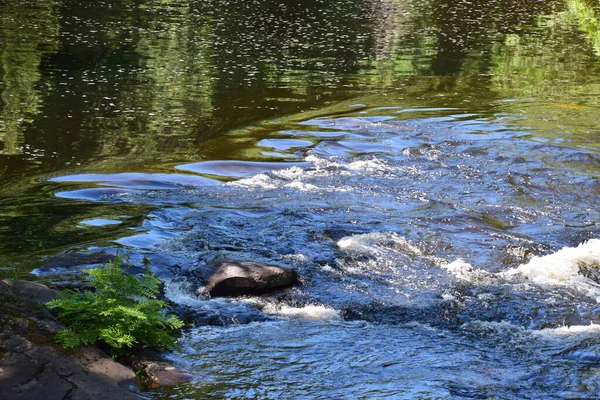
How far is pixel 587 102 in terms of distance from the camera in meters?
17.9

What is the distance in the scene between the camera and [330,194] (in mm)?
11227

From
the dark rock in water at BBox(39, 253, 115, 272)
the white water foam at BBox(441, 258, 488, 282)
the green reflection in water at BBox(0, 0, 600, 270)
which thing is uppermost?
the green reflection in water at BBox(0, 0, 600, 270)

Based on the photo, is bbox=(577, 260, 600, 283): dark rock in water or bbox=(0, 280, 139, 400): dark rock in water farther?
bbox=(577, 260, 600, 283): dark rock in water

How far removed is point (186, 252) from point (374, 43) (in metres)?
17.5

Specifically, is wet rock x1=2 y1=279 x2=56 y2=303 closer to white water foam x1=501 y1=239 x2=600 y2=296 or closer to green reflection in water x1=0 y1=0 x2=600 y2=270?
green reflection in water x1=0 y1=0 x2=600 y2=270

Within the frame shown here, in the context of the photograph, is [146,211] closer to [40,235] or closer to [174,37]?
[40,235]

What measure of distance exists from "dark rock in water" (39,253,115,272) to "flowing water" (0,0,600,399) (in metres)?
0.12

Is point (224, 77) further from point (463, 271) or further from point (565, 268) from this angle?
point (565, 268)

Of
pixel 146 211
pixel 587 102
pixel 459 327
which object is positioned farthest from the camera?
pixel 587 102

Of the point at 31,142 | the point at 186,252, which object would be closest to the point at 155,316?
the point at 186,252

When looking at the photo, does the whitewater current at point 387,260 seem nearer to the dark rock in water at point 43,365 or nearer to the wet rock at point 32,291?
the dark rock in water at point 43,365

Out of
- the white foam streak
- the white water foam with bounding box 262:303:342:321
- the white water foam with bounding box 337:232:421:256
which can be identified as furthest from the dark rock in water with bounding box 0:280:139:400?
the white foam streak

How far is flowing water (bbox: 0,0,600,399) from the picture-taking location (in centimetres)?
665

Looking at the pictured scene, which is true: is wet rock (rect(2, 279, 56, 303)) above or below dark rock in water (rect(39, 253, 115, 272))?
above
